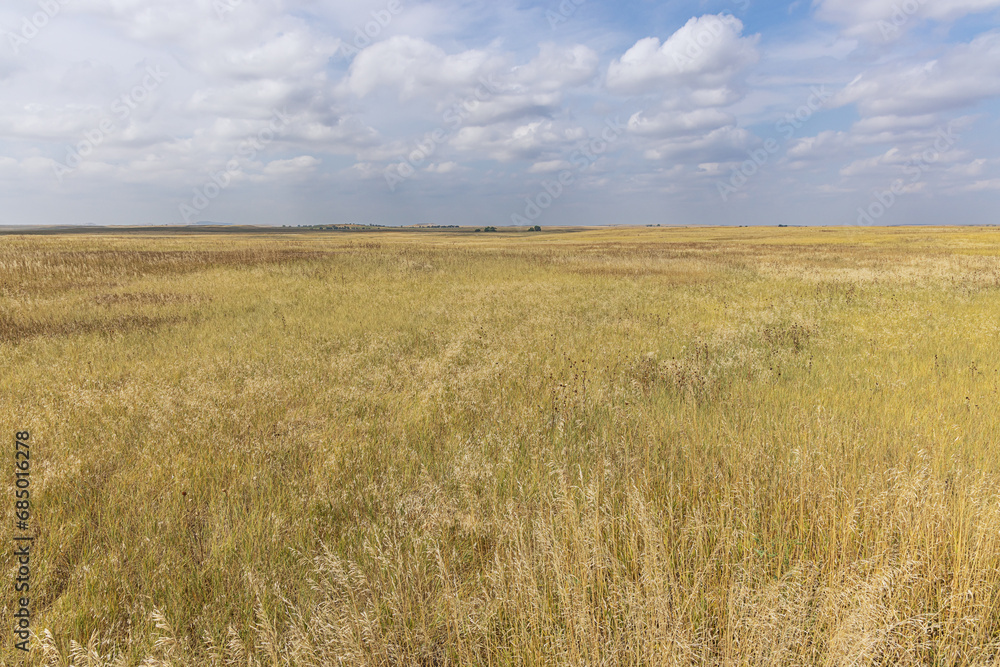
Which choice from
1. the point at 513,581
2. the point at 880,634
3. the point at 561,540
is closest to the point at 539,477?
the point at 561,540

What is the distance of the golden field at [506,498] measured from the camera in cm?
233

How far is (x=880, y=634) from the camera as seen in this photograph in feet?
7.07

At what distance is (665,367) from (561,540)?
500 cm

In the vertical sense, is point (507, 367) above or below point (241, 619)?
above

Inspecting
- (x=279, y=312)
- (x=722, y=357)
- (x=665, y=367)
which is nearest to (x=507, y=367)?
(x=665, y=367)

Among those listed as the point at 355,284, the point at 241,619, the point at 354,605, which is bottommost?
the point at 241,619

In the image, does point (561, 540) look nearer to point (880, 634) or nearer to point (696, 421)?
point (880, 634)

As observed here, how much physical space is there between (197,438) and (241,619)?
9.04 ft

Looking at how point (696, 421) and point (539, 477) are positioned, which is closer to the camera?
point (539, 477)

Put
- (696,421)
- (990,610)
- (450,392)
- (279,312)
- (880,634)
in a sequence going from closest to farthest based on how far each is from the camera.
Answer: (880,634)
(990,610)
(696,421)
(450,392)
(279,312)

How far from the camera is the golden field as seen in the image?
2.33 meters

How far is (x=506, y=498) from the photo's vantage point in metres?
3.70

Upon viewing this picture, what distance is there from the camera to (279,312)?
39.7 ft

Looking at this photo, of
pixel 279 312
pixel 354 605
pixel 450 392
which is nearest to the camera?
pixel 354 605
